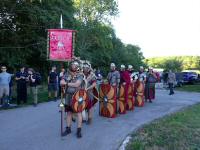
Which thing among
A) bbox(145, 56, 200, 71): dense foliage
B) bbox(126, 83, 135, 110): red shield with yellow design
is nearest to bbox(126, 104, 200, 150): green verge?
bbox(126, 83, 135, 110): red shield with yellow design

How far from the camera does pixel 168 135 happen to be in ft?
35.3

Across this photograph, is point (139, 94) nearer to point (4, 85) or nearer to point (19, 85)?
point (19, 85)

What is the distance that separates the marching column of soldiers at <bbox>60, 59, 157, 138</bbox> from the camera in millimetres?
10078

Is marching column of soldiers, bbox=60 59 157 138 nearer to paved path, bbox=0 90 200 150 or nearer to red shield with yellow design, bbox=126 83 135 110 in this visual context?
red shield with yellow design, bbox=126 83 135 110

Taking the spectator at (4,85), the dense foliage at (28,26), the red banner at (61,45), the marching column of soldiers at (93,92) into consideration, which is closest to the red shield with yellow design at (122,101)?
the marching column of soldiers at (93,92)

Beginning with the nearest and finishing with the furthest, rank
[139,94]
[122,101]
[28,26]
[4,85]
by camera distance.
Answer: [122,101] → [4,85] → [139,94] → [28,26]

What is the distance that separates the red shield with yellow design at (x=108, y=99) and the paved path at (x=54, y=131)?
31 cm

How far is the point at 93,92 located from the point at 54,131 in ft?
6.61

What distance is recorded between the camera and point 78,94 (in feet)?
33.0

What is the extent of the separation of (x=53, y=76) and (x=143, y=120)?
27.8ft

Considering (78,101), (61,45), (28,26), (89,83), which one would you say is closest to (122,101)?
(89,83)

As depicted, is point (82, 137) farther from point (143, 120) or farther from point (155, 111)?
point (155, 111)

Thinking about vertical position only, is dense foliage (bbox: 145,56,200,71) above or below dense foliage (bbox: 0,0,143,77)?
below

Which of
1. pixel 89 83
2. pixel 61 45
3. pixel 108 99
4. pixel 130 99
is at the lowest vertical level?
pixel 130 99
